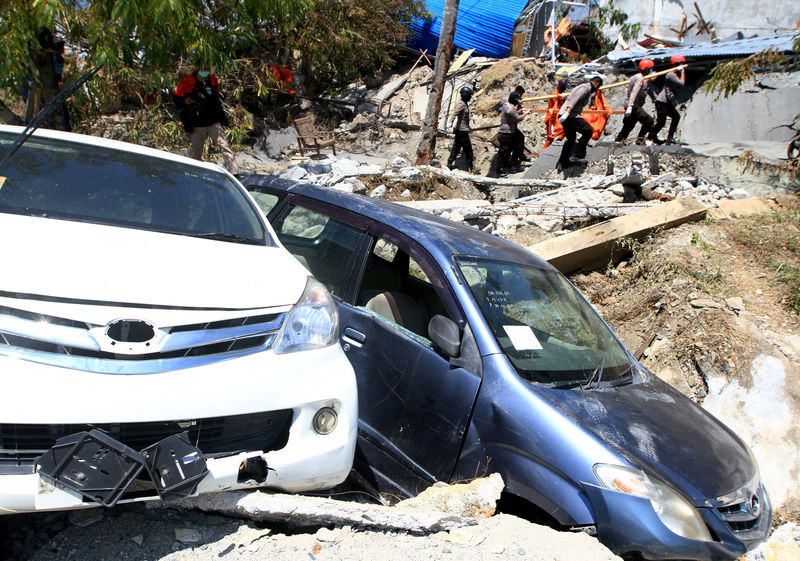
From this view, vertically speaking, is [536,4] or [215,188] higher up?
[536,4]

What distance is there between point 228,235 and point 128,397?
Result: 1387 millimetres

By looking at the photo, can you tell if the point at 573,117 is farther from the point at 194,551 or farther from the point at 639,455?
the point at 194,551

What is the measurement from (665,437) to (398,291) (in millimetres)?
1787

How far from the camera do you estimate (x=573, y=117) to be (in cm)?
1139

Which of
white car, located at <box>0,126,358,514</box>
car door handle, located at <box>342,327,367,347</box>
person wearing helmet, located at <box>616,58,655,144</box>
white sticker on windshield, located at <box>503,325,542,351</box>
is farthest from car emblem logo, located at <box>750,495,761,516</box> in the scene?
person wearing helmet, located at <box>616,58,655,144</box>

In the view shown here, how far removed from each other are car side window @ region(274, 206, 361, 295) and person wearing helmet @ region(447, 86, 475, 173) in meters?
9.88

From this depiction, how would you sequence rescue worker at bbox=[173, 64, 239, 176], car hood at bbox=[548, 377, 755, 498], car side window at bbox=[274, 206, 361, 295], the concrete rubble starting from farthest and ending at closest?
1. the concrete rubble
2. rescue worker at bbox=[173, 64, 239, 176]
3. car side window at bbox=[274, 206, 361, 295]
4. car hood at bbox=[548, 377, 755, 498]

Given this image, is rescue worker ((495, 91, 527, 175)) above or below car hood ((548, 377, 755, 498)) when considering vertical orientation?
above

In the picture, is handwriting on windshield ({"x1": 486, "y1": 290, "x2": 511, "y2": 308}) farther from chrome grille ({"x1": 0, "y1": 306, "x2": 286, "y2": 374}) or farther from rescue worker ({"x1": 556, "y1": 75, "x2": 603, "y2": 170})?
rescue worker ({"x1": 556, "y1": 75, "x2": 603, "y2": 170})

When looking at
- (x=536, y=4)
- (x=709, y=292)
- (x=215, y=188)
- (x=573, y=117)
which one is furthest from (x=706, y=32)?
(x=215, y=188)

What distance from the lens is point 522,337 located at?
3229mm

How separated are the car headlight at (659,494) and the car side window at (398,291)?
1249 millimetres

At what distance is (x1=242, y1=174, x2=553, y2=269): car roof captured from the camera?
357cm

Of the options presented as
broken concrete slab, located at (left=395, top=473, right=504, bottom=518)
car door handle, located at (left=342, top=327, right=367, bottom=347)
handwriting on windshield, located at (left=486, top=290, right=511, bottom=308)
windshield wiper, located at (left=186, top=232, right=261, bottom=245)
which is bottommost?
broken concrete slab, located at (left=395, top=473, right=504, bottom=518)
